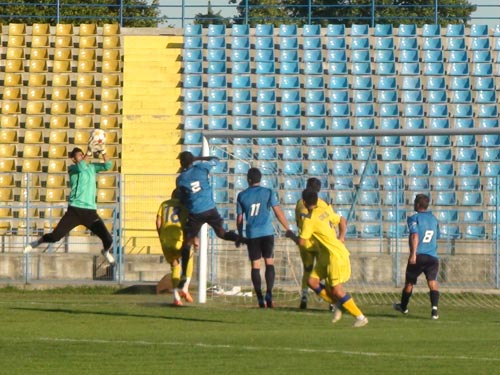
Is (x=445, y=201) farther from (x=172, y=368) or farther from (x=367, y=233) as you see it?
(x=172, y=368)

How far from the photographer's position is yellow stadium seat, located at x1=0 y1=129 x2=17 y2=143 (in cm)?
3086

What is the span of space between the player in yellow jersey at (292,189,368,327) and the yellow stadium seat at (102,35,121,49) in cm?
1841

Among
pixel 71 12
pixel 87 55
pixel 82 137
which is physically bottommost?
pixel 82 137

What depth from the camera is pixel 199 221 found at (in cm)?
1814

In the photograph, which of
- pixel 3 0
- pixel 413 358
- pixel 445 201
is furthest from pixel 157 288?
pixel 3 0

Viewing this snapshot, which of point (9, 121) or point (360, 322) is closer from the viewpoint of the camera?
point (360, 322)

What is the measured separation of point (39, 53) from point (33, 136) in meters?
2.87

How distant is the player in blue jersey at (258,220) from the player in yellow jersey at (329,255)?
10.5 feet

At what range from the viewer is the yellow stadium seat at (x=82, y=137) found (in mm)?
30609

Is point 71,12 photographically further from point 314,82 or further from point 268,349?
point 268,349

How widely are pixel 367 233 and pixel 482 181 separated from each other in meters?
2.27

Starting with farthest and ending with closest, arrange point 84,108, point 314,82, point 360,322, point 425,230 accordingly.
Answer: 1. point 314,82
2. point 84,108
3. point 425,230
4. point 360,322

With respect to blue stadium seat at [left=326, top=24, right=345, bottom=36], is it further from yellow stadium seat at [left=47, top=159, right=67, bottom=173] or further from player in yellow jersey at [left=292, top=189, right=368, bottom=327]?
player in yellow jersey at [left=292, top=189, right=368, bottom=327]

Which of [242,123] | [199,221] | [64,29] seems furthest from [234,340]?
[64,29]
